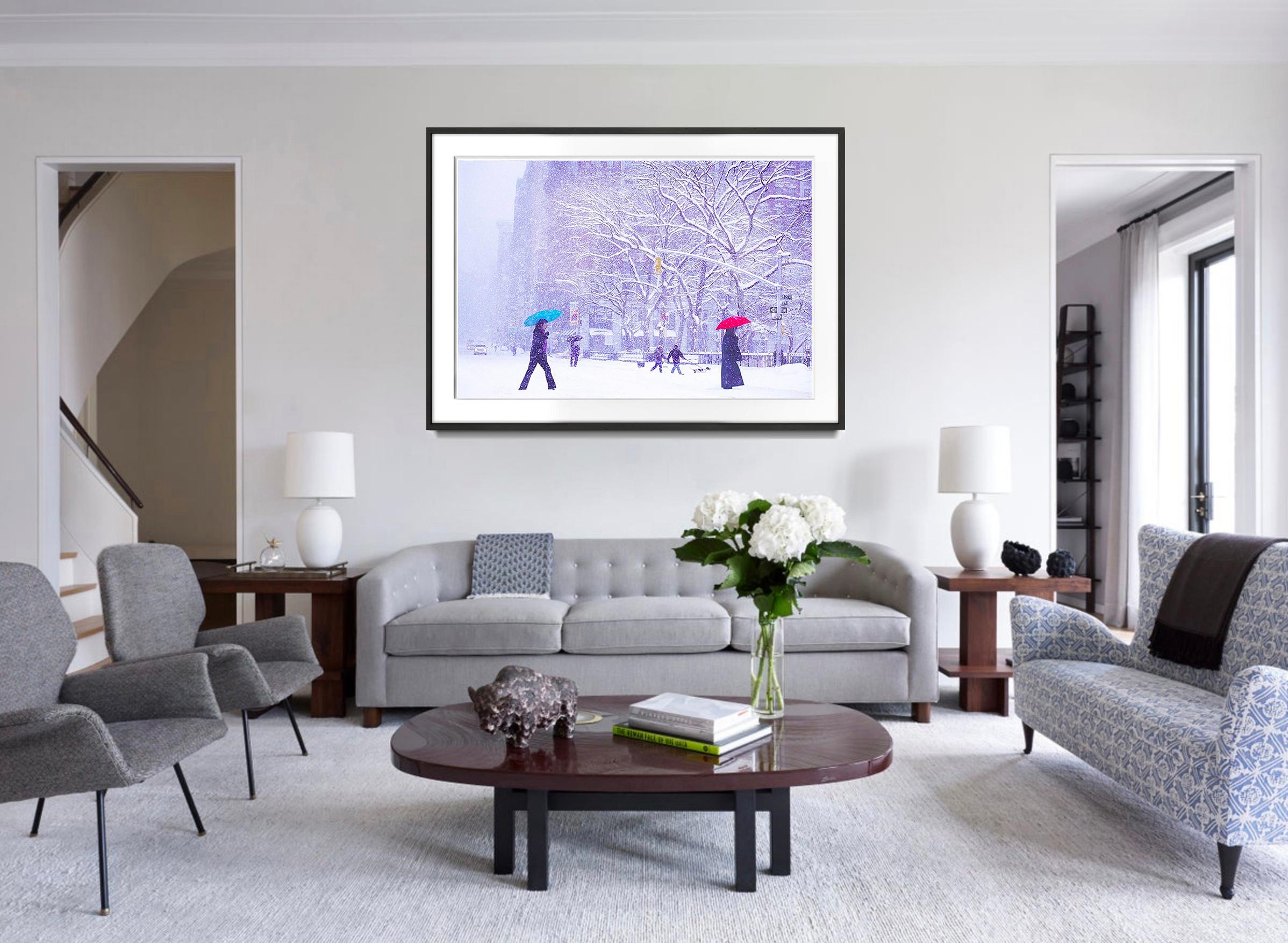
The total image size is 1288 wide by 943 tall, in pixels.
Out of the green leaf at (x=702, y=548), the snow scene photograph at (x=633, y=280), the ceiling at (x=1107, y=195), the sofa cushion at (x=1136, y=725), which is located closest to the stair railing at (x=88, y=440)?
the snow scene photograph at (x=633, y=280)

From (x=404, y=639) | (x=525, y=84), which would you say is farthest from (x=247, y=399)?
(x=525, y=84)

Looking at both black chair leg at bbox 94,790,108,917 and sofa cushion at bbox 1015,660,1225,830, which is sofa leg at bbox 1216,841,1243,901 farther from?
black chair leg at bbox 94,790,108,917

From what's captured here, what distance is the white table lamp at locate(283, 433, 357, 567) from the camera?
4.26 m

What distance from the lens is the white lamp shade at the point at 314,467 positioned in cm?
425

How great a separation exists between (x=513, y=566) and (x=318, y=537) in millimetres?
913

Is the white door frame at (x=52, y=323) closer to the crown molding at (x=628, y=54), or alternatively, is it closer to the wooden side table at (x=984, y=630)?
the crown molding at (x=628, y=54)

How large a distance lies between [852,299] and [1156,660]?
229cm

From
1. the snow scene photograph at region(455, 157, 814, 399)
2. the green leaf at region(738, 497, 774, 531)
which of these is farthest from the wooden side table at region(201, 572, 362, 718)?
the green leaf at region(738, 497, 774, 531)

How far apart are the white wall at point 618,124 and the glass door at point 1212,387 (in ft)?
3.55

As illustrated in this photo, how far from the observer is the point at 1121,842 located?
8.71 ft

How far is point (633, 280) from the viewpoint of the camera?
473 centimetres

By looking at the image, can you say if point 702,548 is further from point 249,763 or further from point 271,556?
point 271,556

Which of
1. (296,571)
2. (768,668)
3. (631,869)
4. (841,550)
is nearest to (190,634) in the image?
(296,571)

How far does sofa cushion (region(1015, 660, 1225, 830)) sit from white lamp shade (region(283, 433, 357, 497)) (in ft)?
9.94
